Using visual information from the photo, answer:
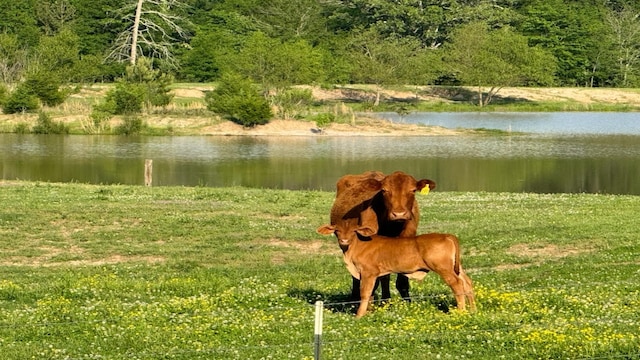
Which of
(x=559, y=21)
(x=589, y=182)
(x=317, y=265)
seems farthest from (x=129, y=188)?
(x=559, y=21)

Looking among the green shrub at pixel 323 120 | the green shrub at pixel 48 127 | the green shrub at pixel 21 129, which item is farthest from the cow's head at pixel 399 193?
the green shrub at pixel 21 129

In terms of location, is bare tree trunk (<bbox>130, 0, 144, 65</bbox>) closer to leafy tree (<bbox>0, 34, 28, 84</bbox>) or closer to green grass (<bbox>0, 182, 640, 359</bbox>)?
leafy tree (<bbox>0, 34, 28, 84</bbox>)

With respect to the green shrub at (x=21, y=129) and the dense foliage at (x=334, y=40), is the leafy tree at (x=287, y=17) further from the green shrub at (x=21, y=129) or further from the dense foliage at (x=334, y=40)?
the green shrub at (x=21, y=129)

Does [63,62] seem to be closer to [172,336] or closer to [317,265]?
[317,265]

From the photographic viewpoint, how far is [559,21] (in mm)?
120438

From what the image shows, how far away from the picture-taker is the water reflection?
42250 mm

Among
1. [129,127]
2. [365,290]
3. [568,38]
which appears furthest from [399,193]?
[568,38]

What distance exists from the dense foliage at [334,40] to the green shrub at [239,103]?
6.26 meters

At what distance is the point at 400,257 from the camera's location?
11891 millimetres

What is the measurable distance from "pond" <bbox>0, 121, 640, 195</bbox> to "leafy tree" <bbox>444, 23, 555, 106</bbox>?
34.9 metres

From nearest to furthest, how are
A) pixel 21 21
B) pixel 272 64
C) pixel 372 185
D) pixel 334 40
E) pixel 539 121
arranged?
pixel 372 185 < pixel 272 64 < pixel 539 121 < pixel 21 21 < pixel 334 40

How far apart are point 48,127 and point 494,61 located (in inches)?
1981

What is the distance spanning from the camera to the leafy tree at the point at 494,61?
99.8 meters

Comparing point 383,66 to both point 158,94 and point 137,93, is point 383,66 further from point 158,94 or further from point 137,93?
point 137,93
